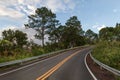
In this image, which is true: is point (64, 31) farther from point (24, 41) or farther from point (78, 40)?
point (24, 41)

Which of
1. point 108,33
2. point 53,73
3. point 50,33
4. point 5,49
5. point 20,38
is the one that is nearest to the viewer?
point 53,73

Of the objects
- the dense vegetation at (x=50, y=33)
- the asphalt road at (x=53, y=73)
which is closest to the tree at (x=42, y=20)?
the dense vegetation at (x=50, y=33)

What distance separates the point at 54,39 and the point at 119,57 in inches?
2161

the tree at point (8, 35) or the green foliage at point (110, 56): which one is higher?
the tree at point (8, 35)

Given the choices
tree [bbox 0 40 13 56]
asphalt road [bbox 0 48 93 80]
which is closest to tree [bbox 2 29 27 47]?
tree [bbox 0 40 13 56]

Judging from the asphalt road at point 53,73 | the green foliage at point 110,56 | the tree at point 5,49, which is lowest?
the asphalt road at point 53,73

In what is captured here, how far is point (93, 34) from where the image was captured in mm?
154125

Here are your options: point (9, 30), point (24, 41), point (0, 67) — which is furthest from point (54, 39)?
point (0, 67)

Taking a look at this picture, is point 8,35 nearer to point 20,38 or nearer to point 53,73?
point 20,38

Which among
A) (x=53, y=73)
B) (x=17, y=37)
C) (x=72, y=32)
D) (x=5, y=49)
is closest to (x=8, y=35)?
(x=17, y=37)

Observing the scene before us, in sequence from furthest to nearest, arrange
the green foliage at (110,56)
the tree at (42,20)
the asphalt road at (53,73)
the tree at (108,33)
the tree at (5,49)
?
1. the tree at (108,33)
2. the tree at (42,20)
3. the tree at (5,49)
4. the green foliage at (110,56)
5. the asphalt road at (53,73)

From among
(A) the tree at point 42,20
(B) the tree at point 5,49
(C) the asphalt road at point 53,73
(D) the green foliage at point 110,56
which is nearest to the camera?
(C) the asphalt road at point 53,73

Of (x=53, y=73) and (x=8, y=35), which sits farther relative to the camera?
(x=8, y=35)

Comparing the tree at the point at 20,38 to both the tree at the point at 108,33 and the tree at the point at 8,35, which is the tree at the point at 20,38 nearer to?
Answer: the tree at the point at 8,35
